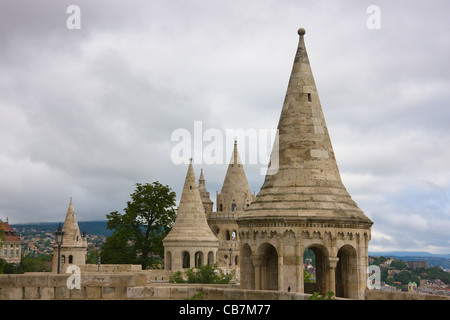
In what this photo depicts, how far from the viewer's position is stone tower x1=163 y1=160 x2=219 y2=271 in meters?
45.0

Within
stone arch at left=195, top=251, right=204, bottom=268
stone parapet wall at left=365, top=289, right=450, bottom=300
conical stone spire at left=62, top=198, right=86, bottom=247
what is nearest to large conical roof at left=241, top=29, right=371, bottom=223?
stone parapet wall at left=365, top=289, right=450, bottom=300

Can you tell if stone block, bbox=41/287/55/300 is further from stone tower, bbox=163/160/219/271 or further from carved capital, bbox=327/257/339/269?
stone tower, bbox=163/160/219/271

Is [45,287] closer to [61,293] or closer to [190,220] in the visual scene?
[61,293]

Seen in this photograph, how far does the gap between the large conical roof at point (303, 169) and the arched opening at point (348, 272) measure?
3.39ft

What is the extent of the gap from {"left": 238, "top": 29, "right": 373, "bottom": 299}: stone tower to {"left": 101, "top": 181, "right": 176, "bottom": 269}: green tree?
30.5 meters

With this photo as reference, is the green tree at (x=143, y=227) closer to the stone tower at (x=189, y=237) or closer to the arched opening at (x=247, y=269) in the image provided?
the stone tower at (x=189, y=237)

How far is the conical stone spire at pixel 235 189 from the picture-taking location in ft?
205

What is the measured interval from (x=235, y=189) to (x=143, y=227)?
12.0 metres

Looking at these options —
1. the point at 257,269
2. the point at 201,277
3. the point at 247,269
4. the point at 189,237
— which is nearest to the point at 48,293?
the point at 257,269

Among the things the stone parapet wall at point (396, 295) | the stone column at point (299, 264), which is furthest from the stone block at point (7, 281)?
the stone parapet wall at point (396, 295)

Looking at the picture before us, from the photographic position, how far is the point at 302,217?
19.6 m
